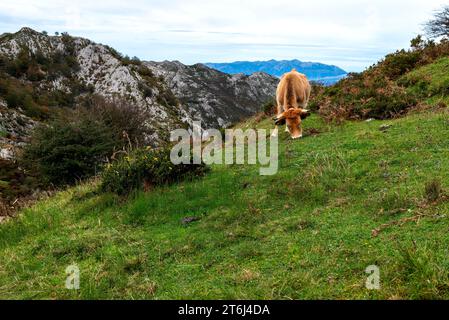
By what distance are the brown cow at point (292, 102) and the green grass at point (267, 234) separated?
189cm

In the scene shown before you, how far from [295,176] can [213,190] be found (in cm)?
180

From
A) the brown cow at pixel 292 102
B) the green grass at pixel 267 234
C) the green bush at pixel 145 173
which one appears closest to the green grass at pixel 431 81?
the green grass at pixel 267 234

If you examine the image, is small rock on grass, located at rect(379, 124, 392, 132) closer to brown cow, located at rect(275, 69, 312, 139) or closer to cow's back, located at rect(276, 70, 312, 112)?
brown cow, located at rect(275, 69, 312, 139)

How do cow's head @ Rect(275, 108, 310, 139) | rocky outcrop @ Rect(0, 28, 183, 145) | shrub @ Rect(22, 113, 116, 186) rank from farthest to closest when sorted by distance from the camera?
rocky outcrop @ Rect(0, 28, 183, 145), shrub @ Rect(22, 113, 116, 186), cow's head @ Rect(275, 108, 310, 139)

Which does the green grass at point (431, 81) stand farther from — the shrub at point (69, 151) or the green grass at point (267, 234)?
the shrub at point (69, 151)

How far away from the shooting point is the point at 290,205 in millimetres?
7734

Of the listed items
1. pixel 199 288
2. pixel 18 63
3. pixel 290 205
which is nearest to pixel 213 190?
pixel 290 205

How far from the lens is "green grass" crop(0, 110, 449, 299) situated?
4965 mm

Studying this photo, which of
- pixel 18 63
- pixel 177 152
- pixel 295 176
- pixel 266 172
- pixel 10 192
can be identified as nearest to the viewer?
pixel 295 176

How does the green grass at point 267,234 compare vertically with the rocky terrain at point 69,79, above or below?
below

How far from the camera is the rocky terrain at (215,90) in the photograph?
96.6m

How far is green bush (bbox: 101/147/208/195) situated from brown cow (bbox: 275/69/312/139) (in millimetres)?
3140

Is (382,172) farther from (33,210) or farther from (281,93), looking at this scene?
(33,210)

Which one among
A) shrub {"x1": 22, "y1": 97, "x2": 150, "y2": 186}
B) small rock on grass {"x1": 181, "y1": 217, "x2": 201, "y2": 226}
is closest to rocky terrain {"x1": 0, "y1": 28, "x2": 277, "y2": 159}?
shrub {"x1": 22, "y1": 97, "x2": 150, "y2": 186}
